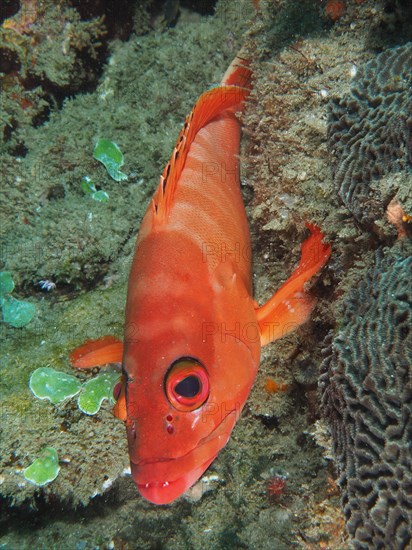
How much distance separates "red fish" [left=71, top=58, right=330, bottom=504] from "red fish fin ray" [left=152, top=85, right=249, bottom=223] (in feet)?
0.03

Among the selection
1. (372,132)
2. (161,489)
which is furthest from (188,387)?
(372,132)

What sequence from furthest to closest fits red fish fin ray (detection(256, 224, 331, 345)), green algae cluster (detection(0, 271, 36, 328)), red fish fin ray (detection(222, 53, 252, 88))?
green algae cluster (detection(0, 271, 36, 328)) < red fish fin ray (detection(222, 53, 252, 88)) < red fish fin ray (detection(256, 224, 331, 345))

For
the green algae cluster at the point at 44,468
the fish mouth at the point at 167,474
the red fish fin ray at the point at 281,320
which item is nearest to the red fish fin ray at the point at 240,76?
the red fish fin ray at the point at 281,320

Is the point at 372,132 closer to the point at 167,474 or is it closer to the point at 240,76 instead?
the point at 240,76

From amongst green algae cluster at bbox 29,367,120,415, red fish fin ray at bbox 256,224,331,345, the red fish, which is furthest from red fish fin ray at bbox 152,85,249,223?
green algae cluster at bbox 29,367,120,415

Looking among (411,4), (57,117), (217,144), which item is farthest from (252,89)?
(57,117)

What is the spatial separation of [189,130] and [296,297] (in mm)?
1612

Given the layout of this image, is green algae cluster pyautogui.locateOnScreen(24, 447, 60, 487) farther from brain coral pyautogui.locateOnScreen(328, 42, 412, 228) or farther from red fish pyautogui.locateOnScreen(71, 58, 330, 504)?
brain coral pyautogui.locateOnScreen(328, 42, 412, 228)

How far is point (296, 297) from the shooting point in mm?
3051

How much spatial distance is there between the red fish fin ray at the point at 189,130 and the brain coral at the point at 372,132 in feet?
3.64

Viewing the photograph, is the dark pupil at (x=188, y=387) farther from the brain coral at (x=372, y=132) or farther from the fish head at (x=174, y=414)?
the brain coral at (x=372, y=132)

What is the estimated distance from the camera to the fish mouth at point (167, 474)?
2.21 meters

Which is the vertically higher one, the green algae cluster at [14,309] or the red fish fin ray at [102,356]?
the red fish fin ray at [102,356]

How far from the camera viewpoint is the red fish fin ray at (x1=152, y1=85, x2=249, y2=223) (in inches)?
118
